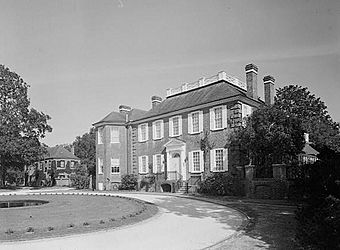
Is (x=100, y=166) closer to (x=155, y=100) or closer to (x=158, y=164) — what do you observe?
(x=158, y=164)

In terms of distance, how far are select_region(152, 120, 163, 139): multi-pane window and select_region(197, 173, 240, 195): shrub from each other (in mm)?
8371

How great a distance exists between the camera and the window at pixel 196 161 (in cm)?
2672

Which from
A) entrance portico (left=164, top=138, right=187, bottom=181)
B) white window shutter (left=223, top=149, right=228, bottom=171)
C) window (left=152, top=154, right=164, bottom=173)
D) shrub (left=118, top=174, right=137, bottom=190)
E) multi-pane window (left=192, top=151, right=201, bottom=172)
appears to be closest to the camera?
white window shutter (left=223, top=149, right=228, bottom=171)

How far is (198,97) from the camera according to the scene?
96.1ft

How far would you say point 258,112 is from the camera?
20844 millimetres

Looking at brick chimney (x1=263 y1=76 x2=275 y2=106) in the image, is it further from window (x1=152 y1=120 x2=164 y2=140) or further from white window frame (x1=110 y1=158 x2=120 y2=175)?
white window frame (x1=110 y1=158 x2=120 y2=175)

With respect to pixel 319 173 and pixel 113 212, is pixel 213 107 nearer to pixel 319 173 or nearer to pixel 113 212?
pixel 113 212

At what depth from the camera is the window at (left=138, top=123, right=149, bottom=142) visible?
32.9 meters

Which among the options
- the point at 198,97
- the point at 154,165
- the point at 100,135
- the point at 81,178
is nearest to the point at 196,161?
the point at 154,165

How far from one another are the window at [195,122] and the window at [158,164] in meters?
4.48

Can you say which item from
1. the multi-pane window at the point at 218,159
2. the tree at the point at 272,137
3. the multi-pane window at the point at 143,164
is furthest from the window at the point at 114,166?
the tree at the point at 272,137

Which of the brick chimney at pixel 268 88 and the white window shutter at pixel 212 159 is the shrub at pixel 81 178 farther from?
the brick chimney at pixel 268 88

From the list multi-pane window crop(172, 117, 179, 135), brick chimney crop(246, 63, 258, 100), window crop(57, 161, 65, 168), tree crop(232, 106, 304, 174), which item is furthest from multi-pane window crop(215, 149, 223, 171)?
window crop(57, 161, 65, 168)

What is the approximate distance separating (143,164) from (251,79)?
1353 centimetres
